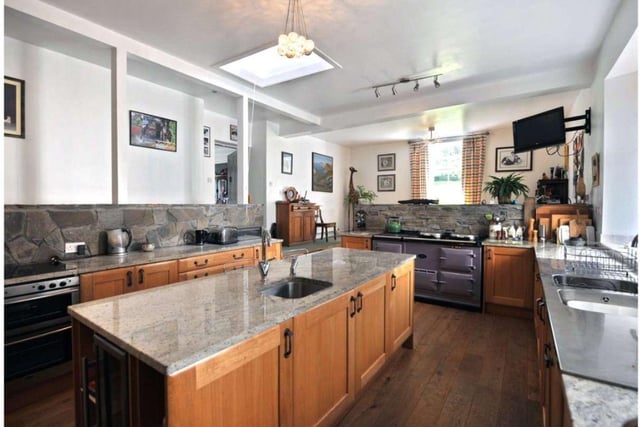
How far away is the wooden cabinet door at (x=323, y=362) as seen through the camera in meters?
1.41

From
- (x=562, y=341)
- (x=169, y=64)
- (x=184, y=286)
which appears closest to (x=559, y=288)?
(x=562, y=341)

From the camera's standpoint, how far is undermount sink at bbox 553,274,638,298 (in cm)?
178

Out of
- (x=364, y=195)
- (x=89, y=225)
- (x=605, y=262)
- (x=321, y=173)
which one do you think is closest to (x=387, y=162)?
(x=364, y=195)

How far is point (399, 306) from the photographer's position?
2469 millimetres

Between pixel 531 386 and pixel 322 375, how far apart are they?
162 cm

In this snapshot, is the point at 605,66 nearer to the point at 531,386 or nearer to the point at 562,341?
the point at 531,386

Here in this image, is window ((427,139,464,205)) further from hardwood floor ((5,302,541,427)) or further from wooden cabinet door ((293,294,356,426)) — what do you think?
wooden cabinet door ((293,294,356,426))

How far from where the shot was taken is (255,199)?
6.59 meters

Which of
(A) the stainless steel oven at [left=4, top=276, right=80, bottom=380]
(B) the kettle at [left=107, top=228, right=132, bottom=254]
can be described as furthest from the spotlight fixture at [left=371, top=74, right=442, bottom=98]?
(A) the stainless steel oven at [left=4, top=276, right=80, bottom=380]

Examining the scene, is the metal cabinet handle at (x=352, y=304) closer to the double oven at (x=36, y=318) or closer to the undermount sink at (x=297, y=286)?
the undermount sink at (x=297, y=286)

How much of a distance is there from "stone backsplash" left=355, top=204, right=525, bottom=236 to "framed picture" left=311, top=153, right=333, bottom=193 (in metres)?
3.13

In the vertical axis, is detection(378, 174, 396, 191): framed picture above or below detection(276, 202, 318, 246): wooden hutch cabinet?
above

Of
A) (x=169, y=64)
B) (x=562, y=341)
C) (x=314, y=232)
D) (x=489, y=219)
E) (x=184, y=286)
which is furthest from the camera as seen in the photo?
(x=314, y=232)

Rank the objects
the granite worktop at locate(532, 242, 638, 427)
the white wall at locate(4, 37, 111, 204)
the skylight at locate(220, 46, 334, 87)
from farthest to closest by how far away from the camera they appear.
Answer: the skylight at locate(220, 46, 334, 87) → the white wall at locate(4, 37, 111, 204) → the granite worktop at locate(532, 242, 638, 427)
